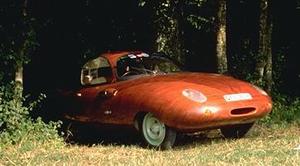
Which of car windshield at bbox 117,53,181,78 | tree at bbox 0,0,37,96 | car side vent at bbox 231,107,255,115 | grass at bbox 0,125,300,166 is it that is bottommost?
grass at bbox 0,125,300,166

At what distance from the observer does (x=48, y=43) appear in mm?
14406

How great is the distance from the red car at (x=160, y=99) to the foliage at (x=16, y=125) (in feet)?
3.01

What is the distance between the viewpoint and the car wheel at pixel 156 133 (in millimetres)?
9055

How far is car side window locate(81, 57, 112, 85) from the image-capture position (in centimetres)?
1046

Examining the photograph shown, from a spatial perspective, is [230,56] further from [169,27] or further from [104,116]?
[104,116]

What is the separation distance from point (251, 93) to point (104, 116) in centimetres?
243

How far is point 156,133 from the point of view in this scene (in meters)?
9.28

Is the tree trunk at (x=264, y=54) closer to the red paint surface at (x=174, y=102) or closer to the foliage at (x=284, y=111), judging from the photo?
the foliage at (x=284, y=111)

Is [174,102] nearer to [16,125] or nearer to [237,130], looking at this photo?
[237,130]

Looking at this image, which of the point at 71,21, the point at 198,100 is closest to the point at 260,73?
the point at 71,21

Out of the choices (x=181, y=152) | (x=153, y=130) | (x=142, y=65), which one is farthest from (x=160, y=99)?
(x=142, y=65)

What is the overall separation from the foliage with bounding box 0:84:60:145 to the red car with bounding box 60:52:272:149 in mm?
916

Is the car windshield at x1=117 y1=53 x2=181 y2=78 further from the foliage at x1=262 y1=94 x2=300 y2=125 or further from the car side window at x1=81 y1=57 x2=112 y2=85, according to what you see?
the foliage at x1=262 y1=94 x2=300 y2=125

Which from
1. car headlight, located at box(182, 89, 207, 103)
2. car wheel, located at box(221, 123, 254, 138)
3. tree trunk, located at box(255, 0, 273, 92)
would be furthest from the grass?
tree trunk, located at box(255, 0, 273, 92)
